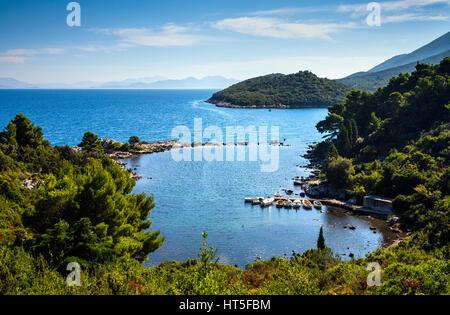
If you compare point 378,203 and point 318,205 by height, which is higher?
point 378,203

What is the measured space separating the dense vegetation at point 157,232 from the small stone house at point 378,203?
3.81ft

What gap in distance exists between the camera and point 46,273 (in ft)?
45.1

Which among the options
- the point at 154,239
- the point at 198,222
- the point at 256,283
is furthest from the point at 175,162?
the point at 256,283

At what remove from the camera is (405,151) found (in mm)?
47000

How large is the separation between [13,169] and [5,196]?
13635mm

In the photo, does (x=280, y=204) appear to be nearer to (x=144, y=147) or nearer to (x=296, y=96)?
(x=144, y=147)

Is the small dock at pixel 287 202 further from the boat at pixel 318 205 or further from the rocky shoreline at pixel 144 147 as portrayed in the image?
the rocky shoreline at pixel 144 147

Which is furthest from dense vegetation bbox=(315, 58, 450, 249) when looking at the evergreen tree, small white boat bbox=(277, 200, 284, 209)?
the evergreen tree

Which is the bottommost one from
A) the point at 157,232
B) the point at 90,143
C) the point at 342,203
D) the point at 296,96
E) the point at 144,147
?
the point at 342,203

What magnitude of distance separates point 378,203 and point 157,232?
27.2 meters

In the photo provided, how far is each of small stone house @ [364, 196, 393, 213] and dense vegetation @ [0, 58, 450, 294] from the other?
1.16 m

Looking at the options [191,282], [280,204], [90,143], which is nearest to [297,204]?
[280,204]

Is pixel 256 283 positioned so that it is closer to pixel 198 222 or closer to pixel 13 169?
pixel 198 222

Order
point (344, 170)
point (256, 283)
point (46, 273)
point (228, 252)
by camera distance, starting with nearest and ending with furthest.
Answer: point (46, 273) → point (256, 283) → point (228, 252) → point (344, 170)
